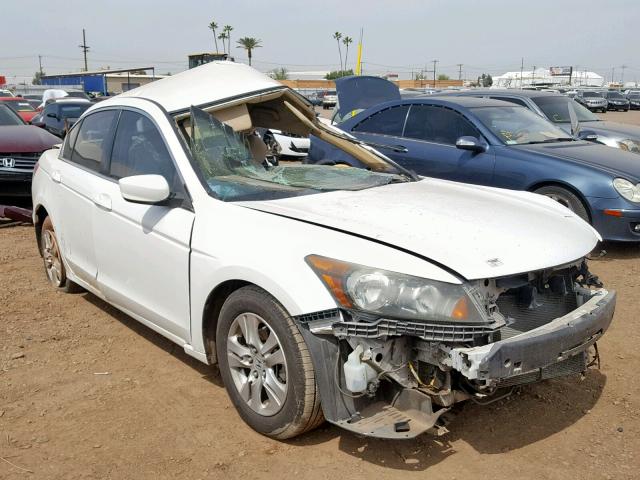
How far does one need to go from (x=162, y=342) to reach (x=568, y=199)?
4.40 metres

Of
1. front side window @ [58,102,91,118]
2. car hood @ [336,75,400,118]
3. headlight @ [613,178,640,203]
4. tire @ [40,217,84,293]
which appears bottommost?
tire @ [40,217,84,293]

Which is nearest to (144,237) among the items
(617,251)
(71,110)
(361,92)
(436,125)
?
(436,125)

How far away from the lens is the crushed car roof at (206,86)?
398 cm

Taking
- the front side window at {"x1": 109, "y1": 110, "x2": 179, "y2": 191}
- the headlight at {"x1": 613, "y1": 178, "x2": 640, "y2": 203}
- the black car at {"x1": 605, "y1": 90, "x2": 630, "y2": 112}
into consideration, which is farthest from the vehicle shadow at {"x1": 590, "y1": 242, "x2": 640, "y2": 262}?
the black car at {"x1": 605, "y1": 90, "x2": 630, "y2": 112}

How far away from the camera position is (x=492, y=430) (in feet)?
10.6

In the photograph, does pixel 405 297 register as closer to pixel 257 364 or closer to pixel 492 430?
pixel 257 364

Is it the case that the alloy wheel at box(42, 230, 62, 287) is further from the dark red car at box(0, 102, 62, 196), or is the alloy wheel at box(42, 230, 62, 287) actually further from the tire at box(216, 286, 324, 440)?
the dark red car at box(0, 102, 62, 196)

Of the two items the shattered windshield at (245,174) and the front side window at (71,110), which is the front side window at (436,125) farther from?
the front side window at (71,110)

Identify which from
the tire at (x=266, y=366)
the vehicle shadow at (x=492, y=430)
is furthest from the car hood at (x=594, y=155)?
the tire at (x=266, y=366)

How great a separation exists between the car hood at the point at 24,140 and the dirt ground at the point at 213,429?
4.34m

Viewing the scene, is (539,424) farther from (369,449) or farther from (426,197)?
(426,197)

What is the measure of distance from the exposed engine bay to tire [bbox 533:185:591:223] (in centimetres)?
375

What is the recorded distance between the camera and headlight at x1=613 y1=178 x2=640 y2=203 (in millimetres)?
6293

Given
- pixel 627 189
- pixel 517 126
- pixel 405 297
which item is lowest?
pixel 627 189
